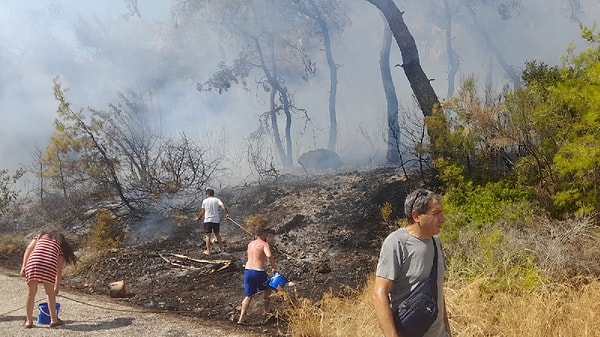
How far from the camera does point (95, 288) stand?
877 cm

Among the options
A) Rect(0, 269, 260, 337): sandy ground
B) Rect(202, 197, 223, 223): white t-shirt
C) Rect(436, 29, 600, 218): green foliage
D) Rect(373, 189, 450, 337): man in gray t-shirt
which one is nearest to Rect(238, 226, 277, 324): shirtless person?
Rect(0, 269, 260, 337): sandy ground

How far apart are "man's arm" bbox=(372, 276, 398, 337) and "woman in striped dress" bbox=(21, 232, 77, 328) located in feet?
14.9

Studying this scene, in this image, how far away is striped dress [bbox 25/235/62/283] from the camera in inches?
224

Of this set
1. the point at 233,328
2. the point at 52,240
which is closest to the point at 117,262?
the point at 52,240

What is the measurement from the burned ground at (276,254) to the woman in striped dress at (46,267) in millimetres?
1699

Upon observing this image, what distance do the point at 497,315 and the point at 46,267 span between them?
4.87 metres

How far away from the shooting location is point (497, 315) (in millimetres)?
4727

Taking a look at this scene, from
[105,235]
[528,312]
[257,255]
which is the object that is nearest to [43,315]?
[257,255]

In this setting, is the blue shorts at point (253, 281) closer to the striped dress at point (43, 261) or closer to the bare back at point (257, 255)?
the bare back at point (257, 255)

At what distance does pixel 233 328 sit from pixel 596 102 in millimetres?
5192

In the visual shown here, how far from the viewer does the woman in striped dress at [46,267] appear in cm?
570

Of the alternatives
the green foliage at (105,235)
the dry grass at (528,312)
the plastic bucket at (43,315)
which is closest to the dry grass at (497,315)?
the dry grass at (528,312)

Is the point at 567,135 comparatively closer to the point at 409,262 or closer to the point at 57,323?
the point at 409,262

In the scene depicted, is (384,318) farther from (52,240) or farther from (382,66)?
(382,66)
